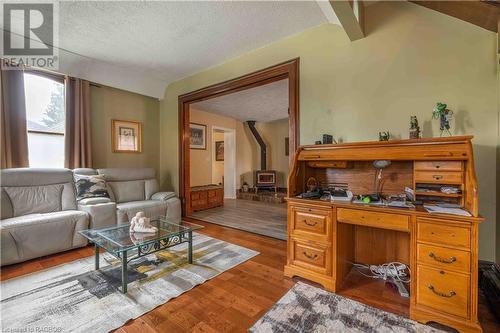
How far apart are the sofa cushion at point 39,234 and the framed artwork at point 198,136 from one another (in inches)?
126

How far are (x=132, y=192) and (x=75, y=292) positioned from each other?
215 centimetres

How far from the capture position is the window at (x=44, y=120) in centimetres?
300

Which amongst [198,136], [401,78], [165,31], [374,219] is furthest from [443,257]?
[198,136]

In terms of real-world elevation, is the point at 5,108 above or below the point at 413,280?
above

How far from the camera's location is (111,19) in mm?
2352

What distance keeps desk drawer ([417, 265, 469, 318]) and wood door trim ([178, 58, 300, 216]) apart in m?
1.60

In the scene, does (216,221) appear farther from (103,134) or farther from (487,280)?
(487,280)

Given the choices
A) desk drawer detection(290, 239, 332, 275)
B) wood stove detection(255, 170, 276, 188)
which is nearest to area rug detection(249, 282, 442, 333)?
A: desk drawer detection(290, 239, 332, 275)

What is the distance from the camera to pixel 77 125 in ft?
11.0

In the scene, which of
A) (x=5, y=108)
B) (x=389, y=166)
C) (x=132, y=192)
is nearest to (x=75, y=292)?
(x=132, y=192)

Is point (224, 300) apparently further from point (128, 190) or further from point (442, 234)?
point (128, 190)

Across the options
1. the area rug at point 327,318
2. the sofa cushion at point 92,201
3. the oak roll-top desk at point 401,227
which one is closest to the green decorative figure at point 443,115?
the oak roll-top desk at point 401,227

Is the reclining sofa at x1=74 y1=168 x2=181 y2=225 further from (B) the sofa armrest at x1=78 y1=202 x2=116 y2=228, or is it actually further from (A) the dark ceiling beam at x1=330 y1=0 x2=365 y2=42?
(A) the dark ceiling beam at x1=330 y1=0 x2=365 y2=42

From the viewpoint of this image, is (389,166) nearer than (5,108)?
Yes
